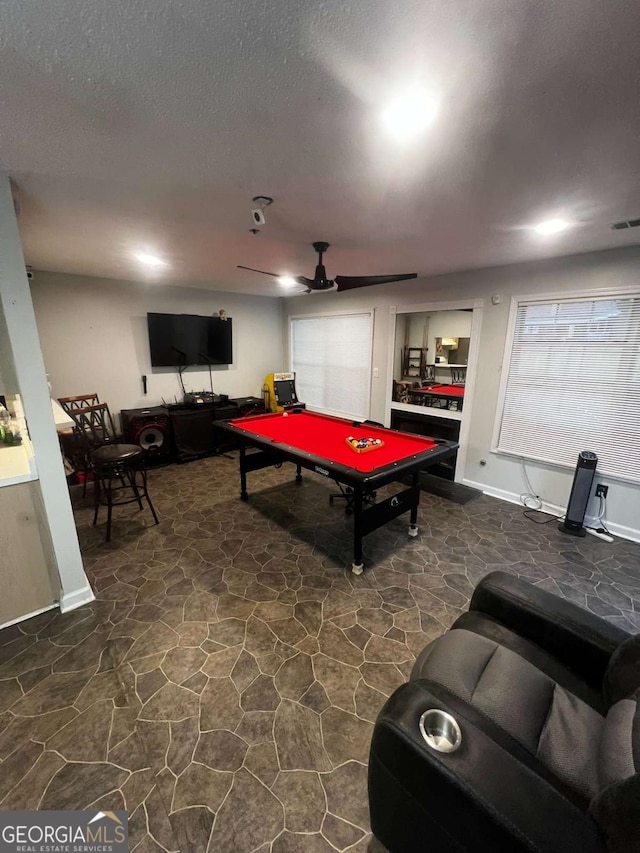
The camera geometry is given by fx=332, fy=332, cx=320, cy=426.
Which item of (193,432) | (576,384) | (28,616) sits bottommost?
(28,616)

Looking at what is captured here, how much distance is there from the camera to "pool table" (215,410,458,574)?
2.42 metres

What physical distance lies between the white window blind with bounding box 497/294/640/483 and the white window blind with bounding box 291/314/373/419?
213 cm

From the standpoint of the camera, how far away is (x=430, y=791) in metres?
0.91

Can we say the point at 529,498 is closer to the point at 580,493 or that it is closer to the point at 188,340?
the point at 580,493

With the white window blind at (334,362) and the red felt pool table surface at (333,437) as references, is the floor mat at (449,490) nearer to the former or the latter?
the red felt pool table surface at (333,437)

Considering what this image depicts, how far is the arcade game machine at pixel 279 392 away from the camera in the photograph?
19.9 ft

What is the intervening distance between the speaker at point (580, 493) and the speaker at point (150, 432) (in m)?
4.99

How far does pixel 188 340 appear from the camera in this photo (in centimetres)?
531

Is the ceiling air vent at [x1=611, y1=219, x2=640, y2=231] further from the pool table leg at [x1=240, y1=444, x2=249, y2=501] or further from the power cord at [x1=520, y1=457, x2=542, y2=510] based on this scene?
the pool table leg at [x1=240, y1=444, x2=249, y2=501]

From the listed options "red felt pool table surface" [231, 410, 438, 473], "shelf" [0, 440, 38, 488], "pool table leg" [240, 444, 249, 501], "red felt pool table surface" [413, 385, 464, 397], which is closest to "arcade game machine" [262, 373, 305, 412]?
"red felt pool table surface" [231, 410, 438, 473]

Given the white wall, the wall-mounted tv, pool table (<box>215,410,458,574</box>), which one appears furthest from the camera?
the wall-mounted tv

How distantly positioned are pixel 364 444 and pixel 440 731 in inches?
81.6

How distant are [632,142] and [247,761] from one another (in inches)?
124

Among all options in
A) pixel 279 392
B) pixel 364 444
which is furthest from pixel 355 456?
pixel 279 392
